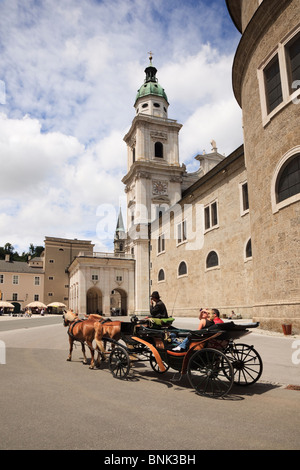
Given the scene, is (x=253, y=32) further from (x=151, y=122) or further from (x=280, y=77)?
(x=151, y=122)

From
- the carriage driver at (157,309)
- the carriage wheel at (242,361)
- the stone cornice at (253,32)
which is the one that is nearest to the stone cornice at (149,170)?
the stone cornice at (253,32)

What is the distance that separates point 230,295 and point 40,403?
22.8 metres

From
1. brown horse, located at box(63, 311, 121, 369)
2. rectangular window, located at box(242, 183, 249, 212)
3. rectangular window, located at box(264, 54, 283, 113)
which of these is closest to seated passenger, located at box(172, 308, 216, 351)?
brown horse, located at box(63, 311, 121, 369)

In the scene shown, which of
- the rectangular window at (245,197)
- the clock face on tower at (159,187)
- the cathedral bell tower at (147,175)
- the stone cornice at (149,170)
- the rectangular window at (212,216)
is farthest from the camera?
the clock face on tower at (159,187)

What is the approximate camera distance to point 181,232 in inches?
1496

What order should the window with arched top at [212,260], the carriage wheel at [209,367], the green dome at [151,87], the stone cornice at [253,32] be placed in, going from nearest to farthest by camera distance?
1. the carriage wheel at [209,367]
2. the stone cornice at [253,32]
3. the window with arched top at [212,260]
4. the green dome at [151,87]

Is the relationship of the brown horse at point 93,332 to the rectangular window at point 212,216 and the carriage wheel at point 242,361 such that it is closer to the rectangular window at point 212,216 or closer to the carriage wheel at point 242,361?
the carriage wheel at point 242,361

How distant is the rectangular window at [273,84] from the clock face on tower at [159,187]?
35264mm

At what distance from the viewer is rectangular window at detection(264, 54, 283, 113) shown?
15692 millimetres

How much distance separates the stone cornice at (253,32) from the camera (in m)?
15.3

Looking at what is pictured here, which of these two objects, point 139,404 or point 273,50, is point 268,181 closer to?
point 273,50

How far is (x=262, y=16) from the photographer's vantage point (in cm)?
1602

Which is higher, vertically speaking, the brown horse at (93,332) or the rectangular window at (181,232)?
the rectangular window at (181,232)

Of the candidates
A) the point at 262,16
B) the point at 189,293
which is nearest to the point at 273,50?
the point at 262,16
